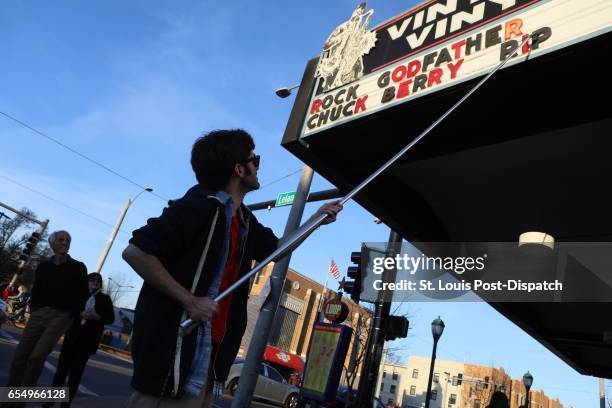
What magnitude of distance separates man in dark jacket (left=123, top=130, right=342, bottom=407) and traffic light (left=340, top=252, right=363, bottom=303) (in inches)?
265

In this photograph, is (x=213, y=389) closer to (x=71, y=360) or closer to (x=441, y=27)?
(x=441, y=27)

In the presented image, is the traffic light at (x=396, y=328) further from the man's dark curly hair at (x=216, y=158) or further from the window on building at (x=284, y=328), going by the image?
the window on building at (x=284, y=328)

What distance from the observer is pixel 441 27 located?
4.16m

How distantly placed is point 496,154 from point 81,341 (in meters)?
5.50

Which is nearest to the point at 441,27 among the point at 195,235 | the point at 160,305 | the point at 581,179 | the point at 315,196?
the point at 581,179

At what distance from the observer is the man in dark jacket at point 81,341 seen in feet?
17.0

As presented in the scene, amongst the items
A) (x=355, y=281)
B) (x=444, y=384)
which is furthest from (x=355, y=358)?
(x=444, y=384)

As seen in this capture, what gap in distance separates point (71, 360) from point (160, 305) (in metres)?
4.45

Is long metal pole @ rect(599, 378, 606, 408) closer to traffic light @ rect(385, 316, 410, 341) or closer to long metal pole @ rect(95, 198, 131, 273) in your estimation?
traffic light @ rect(385, 316, 410, 341)

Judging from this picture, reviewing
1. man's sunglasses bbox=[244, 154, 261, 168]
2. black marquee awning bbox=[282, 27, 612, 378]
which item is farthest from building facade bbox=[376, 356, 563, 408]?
man's sunglasses bbox=[244, 154, 261, 168]

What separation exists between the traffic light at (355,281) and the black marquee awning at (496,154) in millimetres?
1825

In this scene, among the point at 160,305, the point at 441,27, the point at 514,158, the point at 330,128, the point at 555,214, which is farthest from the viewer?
the point at 555,214

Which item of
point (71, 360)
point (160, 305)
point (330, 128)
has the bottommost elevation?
point (71, 360)

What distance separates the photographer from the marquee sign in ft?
10.7
